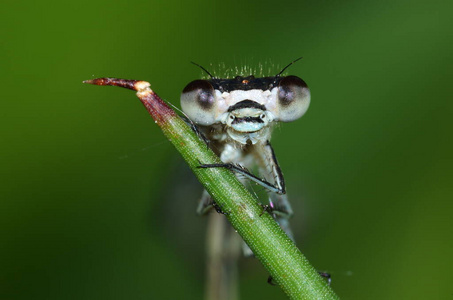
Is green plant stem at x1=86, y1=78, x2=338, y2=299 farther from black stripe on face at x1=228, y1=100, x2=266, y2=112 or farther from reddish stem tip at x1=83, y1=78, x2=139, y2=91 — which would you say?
black stripe on face at x1=228, y1=100, x2=266, y2=112

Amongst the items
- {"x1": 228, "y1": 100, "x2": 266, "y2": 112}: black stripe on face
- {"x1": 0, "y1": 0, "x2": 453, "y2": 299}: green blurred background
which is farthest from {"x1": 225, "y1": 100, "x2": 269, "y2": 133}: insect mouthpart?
{"x1": 0, "y1": 0, "x2": 453, "y2": 299}: green blurred background

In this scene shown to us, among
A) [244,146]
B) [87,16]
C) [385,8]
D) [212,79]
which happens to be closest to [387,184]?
[385,8]

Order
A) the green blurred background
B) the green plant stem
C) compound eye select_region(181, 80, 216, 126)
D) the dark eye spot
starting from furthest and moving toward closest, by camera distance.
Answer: the green blurred background
the dark eye spot
compound eye select_region(181, 80, 216, 126)
the green plant stem

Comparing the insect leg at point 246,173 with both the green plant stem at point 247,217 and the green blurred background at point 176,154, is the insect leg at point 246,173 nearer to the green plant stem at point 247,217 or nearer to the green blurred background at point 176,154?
the green plant stem at point 247,217

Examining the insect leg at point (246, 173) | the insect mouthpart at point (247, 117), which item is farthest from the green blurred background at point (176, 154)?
the insect leg at point (246, 173)

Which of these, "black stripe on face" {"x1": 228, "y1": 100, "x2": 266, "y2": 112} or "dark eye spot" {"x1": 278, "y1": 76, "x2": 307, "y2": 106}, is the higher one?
"dark eye spot" {"x1": 278, "y1": 76, "x2": 307, "y2": 106}
